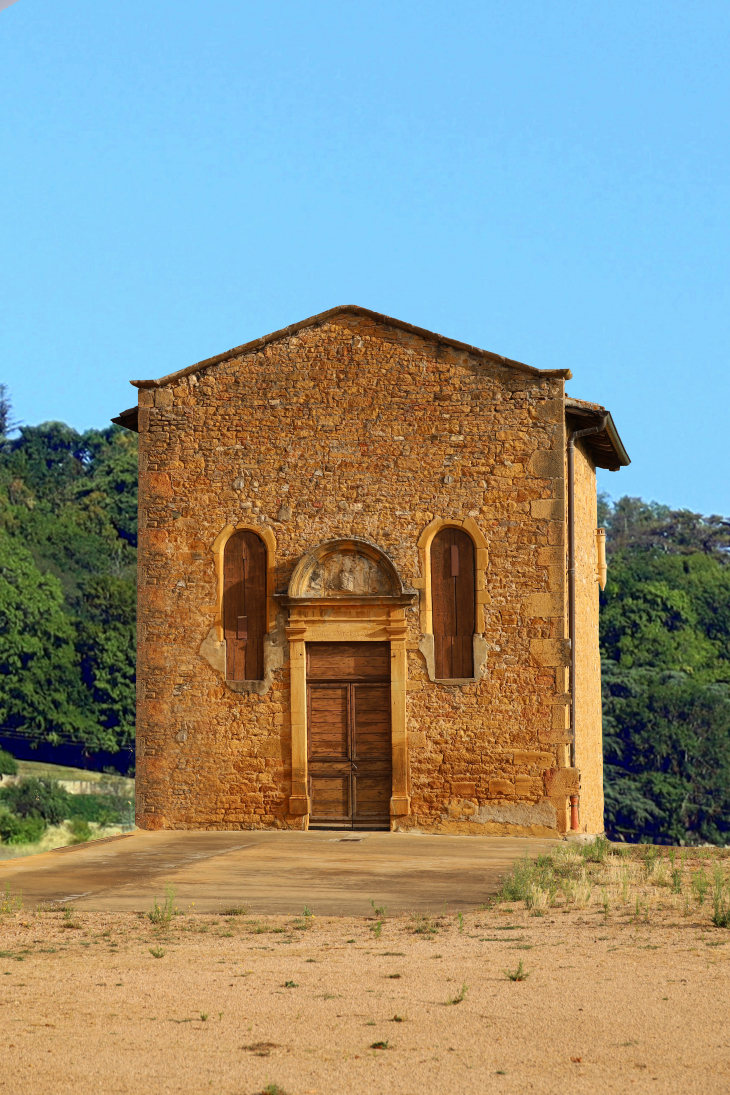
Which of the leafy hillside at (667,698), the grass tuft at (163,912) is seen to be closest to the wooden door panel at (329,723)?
the grass tuft at (163,912)

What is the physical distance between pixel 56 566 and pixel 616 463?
161ft

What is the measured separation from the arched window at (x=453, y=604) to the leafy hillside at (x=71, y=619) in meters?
41.0

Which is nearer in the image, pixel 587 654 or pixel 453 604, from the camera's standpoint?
pixel 453 604

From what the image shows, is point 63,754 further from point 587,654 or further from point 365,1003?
point 365,1003

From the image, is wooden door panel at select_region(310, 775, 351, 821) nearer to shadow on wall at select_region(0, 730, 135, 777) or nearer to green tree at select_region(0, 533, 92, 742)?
green tree at select_region(0, 533, 92, 742)

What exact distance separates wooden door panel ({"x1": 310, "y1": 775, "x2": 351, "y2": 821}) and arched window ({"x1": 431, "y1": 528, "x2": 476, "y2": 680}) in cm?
162

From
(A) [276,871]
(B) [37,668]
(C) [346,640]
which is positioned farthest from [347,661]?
(B) [37,668]

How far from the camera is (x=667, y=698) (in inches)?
1993

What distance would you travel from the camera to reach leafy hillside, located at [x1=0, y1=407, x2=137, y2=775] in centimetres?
5466

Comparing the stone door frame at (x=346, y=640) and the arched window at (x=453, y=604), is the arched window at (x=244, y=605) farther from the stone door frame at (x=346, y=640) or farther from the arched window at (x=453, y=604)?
the arched window at (x=453, y=604)

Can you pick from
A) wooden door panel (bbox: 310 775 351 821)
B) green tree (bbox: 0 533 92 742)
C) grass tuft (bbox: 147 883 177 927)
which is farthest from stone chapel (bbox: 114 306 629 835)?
green tree (bbox: 0 533 92 742)

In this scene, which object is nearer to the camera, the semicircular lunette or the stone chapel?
the stone chapel

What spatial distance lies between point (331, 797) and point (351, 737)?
2.24 feet

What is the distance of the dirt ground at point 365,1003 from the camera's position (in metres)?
6.07
